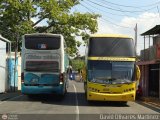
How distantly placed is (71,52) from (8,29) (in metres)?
7.95

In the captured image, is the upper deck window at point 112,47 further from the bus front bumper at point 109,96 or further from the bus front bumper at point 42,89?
the bus front bumper at point 42,89

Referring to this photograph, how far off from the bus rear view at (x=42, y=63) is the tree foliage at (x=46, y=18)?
2492cm

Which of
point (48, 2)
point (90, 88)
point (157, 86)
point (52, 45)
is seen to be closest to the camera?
point (90, 88)

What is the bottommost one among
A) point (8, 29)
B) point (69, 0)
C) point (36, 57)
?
point (36, 57)

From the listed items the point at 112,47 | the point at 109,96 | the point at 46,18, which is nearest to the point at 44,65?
the point at 112,47

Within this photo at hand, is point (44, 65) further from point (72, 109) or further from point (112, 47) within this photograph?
point (72, 109)

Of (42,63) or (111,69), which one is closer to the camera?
(111,69)

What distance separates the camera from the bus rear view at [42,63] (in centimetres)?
2788

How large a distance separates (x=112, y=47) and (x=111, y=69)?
1254mm

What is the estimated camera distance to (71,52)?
188 ft

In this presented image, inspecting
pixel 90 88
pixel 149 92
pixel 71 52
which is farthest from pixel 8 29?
pixel 90 88

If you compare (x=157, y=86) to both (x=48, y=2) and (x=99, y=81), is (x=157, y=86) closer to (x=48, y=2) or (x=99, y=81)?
(x=99, y=81)

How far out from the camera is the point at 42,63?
91.9ft

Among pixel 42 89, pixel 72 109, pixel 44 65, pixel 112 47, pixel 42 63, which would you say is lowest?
pixel 72 109
